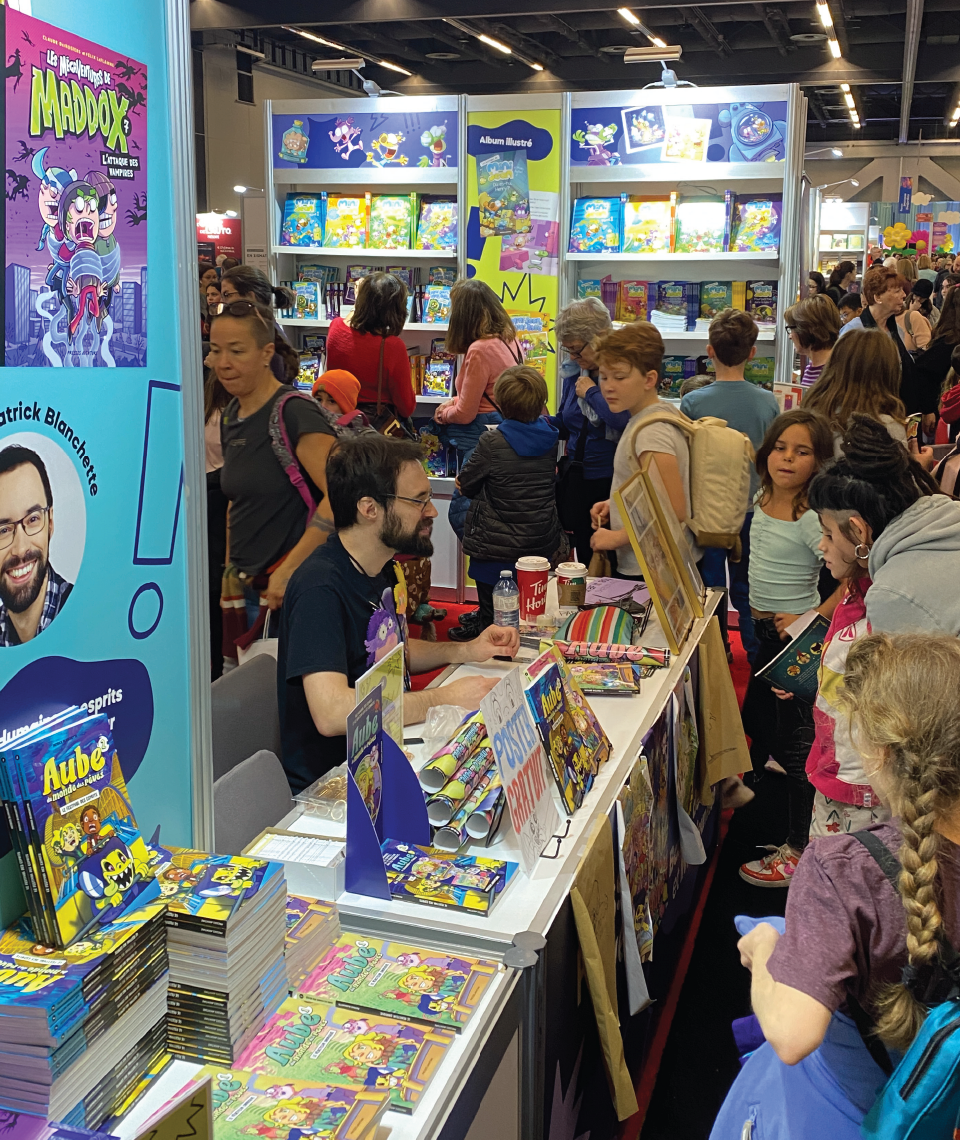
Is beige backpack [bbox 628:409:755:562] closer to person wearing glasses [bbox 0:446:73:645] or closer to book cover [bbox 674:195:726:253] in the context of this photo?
book cover [bbox 674:195:726:253]

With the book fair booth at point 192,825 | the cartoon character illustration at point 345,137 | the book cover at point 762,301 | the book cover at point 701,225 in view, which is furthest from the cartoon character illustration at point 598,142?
the book fair booth at point 192,825

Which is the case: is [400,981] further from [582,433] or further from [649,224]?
[649,224]

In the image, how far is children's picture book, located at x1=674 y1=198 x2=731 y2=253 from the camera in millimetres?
6066

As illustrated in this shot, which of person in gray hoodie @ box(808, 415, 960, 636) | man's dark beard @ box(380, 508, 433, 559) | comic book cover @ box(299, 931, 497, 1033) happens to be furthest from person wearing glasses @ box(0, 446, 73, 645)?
person in gray hoodie @ box(808, 415, 960, 636)

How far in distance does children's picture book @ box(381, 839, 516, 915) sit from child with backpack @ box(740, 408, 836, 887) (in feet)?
6.11

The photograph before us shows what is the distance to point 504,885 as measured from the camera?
71.5 inches

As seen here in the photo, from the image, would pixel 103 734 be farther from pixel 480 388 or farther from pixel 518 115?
pixel 518 115

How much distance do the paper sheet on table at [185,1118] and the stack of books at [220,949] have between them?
0.19 m

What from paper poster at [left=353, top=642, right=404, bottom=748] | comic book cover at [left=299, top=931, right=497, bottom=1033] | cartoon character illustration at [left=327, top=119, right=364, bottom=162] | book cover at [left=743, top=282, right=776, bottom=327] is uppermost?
cartoon character illustration at [left=327, top=119, right=364, bottom=162]

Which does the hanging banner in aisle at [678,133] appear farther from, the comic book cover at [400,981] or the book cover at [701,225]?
the comic book cover at [400,981]

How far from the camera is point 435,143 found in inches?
258

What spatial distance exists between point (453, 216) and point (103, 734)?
231 inches

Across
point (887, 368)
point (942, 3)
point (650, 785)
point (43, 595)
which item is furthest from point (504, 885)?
point (942, 3)

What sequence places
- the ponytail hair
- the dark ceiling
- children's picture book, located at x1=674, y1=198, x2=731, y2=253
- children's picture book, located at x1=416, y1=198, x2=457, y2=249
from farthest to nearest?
1. the dark ceiling
2. children's picture book, located at x1=416, y1=198, x2=457, y2=249
3. children's picture book, located at x1=674, y1=198, x2=731, y2=253
4. the ponytail hair
